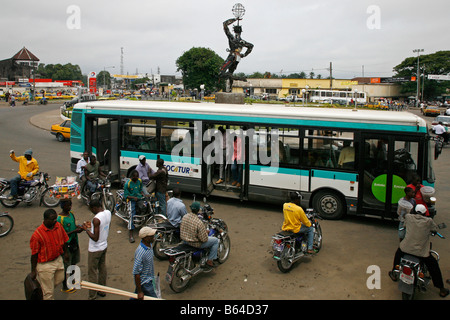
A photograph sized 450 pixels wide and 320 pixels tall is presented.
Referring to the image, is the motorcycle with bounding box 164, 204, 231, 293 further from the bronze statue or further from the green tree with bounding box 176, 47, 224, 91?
the green tree with bounding box 176, 47, 224, 91

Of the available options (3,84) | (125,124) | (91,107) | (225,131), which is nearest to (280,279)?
(225,131)

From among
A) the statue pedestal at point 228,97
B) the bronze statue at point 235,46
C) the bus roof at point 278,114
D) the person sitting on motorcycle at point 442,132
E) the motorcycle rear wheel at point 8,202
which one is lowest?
the motorcycle rear wheel at point 8,202

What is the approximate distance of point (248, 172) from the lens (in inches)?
404

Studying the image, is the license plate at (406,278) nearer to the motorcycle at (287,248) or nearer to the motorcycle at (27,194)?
the motorcycle at (287,248)

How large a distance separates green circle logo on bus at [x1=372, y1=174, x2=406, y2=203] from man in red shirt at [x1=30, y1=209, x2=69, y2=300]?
7109 mm

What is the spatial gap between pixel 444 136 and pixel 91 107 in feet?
68.6

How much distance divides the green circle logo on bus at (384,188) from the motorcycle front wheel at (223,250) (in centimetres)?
410

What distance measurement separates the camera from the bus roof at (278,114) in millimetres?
8812

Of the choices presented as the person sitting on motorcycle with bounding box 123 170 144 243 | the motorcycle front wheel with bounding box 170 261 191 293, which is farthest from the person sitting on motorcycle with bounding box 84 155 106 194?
the motorcycle front wheel with bounding box 170 261 191 293

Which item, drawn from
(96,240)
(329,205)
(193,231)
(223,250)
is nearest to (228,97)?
(329,205)

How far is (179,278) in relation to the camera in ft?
19.6

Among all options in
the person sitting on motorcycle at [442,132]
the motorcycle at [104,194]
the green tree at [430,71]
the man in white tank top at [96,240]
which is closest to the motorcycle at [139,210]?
the motorcycle at [104,194]
